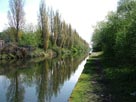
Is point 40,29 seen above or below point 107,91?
above

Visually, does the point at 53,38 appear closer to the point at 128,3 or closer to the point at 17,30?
the point at 17,30

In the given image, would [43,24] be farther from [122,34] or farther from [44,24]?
[122,34]

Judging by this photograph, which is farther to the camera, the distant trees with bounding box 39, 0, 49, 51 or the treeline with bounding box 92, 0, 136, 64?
the distant trees with bounding box 39, 0, 49, 51

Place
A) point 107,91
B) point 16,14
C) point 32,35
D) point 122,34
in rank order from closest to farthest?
point 107,91, point 122,34, point 16,14, point 32,35

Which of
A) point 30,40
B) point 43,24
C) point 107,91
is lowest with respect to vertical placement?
point 107,91

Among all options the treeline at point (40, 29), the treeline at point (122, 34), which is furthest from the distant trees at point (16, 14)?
the treeline at point (122, 34)

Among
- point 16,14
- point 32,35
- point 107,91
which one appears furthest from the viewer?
point 32,35

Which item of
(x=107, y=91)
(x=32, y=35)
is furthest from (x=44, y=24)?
(x=107, y=91)

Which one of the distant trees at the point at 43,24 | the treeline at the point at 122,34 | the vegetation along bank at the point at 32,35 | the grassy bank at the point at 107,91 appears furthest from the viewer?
the distant trees at the point at 43,24

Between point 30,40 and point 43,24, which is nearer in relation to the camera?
point 43,24

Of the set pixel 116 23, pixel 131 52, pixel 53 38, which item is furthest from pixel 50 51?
pixel 131 52

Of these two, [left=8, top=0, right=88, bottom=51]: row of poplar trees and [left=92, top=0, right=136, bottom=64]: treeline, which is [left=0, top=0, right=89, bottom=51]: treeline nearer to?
[left=8, top=0, right=88, bottom=51]: row of poplar trees

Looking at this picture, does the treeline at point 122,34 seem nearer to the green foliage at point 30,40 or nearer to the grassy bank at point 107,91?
the grassy bank at point 107,91

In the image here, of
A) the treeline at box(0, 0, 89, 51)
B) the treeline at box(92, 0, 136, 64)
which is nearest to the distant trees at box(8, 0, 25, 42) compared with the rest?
the treeline at box(0, 0, 89, 51)
